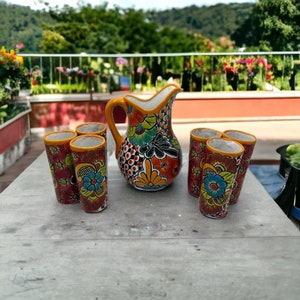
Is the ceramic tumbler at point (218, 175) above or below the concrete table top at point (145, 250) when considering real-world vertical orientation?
above

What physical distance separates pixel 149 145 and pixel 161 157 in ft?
0.21

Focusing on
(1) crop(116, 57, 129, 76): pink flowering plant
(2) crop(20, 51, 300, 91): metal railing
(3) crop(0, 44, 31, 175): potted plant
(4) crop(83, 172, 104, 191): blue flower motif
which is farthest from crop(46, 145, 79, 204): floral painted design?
(1) crop(116, 57, 129, 76): pink flowering plant

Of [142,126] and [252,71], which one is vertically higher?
[252,71]

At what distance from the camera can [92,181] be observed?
113cm

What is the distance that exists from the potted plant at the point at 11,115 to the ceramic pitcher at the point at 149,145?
7.11 ft

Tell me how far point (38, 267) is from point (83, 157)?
347 mm

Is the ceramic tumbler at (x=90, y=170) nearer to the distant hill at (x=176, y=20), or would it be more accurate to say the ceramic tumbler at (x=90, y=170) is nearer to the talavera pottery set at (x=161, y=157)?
the talavera pottery set at (x=161, y=157)

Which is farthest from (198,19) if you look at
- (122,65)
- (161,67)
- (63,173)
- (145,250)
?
(145,250)

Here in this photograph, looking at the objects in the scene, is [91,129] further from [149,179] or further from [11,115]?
[11,115]

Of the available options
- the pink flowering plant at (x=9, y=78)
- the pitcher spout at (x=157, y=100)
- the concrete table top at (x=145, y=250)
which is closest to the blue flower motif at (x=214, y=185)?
the concrete table top at (x=145, y=250)

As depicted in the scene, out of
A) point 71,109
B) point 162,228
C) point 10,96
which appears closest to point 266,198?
point 162,228

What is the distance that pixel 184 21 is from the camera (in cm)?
3372

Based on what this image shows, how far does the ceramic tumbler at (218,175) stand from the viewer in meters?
1.05

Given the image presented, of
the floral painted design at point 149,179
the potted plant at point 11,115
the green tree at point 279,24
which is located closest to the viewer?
the floral painted design at point 149,179
